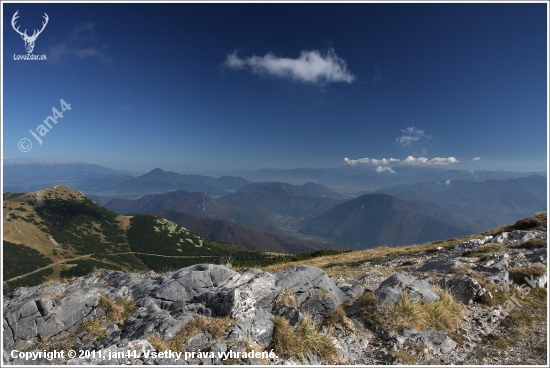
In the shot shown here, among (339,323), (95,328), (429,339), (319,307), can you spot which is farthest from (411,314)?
(95,328)

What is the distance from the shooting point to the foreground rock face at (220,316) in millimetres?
6863

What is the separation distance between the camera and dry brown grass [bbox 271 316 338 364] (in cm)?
701

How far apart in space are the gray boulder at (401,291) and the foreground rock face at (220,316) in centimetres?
4

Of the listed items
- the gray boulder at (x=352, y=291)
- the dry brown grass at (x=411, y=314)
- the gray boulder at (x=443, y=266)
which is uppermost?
the dry brown grass at (x=411, y=314)

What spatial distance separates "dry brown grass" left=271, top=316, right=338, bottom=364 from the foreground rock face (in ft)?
0.57

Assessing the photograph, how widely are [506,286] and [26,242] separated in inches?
9416

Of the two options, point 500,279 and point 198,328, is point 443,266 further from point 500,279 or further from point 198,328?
point 198,328

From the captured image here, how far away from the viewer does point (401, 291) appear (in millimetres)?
9492

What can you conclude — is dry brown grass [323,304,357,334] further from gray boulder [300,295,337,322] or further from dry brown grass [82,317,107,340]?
dry brown grass [82,317,107,340]

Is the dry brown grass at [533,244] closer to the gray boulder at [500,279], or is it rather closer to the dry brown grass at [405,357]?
the gray boulder at [500,279]

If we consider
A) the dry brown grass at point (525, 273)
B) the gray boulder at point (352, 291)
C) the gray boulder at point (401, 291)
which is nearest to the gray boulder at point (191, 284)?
the gray boulder at point (352, 291)

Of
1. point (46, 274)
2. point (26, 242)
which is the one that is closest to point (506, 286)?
point (46, 274)

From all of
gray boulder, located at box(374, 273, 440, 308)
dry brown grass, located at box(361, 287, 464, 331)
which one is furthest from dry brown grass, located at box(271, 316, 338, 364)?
gray boulder, located at box(374, 273, 440, 308)

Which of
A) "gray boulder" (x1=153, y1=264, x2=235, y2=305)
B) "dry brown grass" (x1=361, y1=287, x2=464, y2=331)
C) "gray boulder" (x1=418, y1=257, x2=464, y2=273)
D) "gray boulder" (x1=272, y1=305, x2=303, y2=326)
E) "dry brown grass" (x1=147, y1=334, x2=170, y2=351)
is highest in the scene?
"gray boulder" (x1=153, y1=264, x2=235, y2=305)
